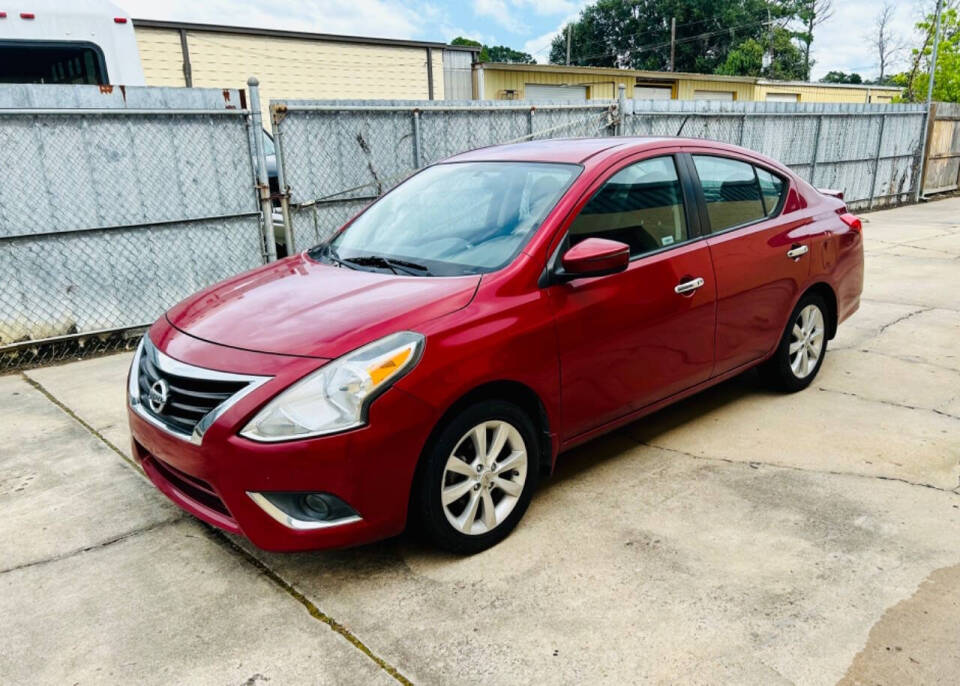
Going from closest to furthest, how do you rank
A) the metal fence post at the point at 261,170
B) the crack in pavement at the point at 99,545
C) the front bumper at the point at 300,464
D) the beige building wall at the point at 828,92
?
the front bumper at the point at 300,464 → the crack in pavement at the point at 99,545 → the metal fence post at the point at 261,170 → the beige building wall at the point at 828,92

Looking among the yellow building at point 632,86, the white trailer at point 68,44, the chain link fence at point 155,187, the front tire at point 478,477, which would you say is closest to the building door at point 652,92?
the yellow building at point 632,86

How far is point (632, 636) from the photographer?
2516 millimetres

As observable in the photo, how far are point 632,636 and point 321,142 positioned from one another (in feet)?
19.0

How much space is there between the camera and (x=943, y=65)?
80.5ft

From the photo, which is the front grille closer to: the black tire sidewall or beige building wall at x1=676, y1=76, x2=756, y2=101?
the black tire sidewall

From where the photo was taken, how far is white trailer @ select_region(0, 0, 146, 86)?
23.6 ft

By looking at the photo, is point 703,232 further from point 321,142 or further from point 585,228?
point 321,142

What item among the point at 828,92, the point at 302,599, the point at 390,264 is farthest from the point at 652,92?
the point at 302,599

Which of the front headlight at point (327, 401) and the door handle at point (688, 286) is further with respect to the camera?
the door handle at point (688, 286)

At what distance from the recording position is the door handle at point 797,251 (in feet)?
14.4

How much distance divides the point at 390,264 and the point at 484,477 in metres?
1.12

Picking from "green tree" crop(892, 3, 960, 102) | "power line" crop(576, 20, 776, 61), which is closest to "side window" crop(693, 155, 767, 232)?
"green tree" crop(892, 3, 960, 102)

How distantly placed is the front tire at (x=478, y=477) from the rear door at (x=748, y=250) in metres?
1.54

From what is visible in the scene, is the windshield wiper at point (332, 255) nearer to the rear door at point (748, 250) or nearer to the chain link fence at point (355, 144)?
the rear door at point (748, 250)
